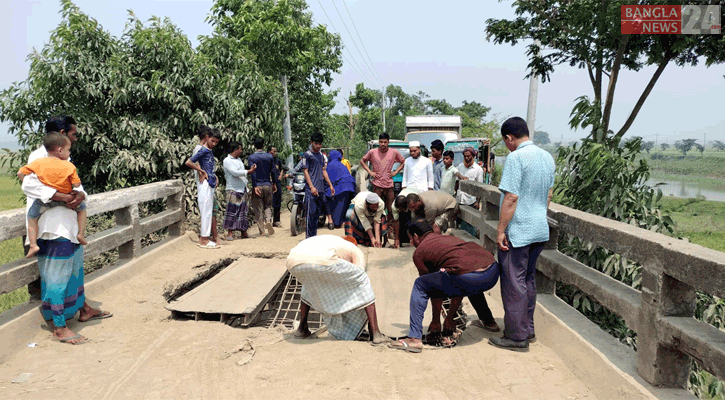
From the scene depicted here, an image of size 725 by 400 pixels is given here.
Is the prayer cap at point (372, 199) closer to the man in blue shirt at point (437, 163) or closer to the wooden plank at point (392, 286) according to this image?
the wooden plank at point (392, 286)

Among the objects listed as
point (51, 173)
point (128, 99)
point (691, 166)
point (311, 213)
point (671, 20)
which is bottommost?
point (691, 166)

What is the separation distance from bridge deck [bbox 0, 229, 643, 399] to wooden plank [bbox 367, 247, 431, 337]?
0.34 feet

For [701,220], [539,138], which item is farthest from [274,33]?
[539,138]

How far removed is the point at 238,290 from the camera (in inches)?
226

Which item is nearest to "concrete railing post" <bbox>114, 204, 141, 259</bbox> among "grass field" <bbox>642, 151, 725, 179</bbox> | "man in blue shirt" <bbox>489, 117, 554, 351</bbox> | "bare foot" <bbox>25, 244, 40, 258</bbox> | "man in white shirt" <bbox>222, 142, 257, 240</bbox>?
"man in white shirt" <bbox>222, 142, 257, 240</bbox>

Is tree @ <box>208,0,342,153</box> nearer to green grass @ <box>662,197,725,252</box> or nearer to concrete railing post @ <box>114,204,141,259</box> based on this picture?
concrete railing post @ <box>114,204,141,259</box>

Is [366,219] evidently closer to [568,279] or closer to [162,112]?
[568,279]

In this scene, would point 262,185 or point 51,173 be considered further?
point 262,185

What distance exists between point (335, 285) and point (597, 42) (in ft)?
30.4

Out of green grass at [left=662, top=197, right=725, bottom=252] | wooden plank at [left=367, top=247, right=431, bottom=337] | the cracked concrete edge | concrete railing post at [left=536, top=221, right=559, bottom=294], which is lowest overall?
green grass at [left=662, top=197, right=725, bottom=252]

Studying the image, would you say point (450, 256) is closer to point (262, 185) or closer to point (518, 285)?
point (518, 285)

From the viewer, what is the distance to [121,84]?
9359 millimetres

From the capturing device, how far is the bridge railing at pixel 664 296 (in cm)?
Answer: 255

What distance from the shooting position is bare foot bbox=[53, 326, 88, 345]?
4113 mm
